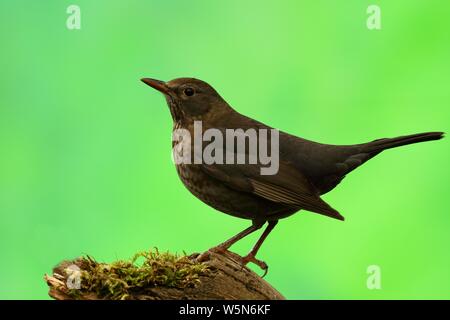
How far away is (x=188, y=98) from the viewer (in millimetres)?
5887

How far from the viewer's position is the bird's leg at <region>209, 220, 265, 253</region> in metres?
5.48

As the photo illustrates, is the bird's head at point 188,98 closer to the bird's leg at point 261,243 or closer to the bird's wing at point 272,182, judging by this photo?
the bird's wing at point 272,182

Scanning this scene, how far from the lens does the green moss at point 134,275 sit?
4465mm

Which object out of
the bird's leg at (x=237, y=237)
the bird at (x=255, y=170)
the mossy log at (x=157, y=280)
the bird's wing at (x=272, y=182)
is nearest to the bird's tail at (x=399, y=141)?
the bird at (x=255, y=170)

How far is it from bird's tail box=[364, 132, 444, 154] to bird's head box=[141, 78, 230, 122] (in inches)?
61.4

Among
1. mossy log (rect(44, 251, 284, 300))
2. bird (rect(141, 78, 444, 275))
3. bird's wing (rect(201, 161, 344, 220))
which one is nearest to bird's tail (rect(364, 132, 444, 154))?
bird (rect(141, 78, 444, 275))

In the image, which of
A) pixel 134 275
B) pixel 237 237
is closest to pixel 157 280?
pixel 134 275

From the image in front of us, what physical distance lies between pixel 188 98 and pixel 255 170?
1070 millimetres

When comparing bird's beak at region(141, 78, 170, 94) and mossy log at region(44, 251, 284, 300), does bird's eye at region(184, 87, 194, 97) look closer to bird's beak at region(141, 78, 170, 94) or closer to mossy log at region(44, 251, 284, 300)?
bird's beak at region(141, 78, 170, 94)

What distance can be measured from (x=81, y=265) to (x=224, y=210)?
149 cm
